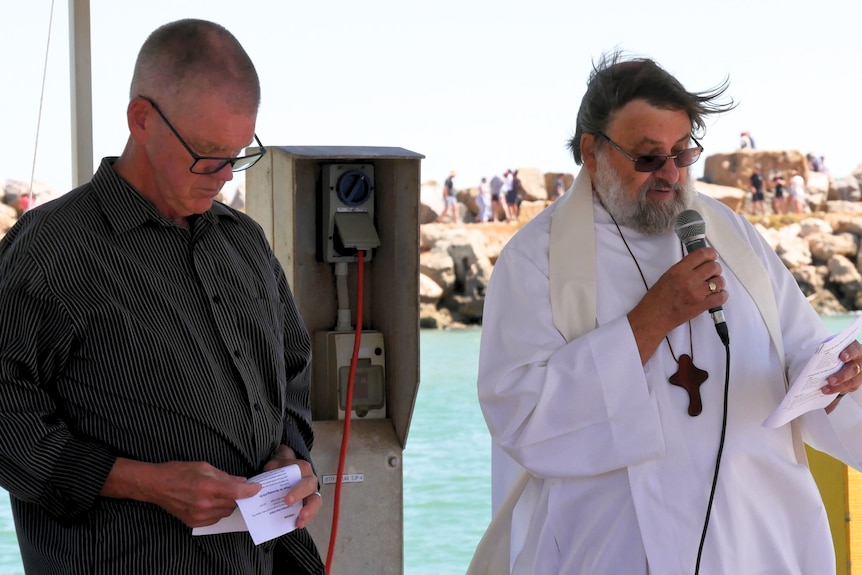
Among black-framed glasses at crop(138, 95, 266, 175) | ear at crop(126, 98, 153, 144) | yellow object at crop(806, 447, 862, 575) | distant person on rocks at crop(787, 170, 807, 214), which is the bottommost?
distant person on rocks at crop(787, 170, 807, 214)

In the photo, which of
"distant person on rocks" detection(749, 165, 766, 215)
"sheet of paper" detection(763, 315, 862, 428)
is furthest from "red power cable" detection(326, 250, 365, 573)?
"distant person on rocks" detection(749, 165, 766, 215)

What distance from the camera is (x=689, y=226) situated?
254 cm

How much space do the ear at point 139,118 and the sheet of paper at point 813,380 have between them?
55.2 inches

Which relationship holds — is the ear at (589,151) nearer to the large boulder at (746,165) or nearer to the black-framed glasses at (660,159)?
the black-framed glasses at (660,159)

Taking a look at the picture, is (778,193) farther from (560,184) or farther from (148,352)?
(148,352)

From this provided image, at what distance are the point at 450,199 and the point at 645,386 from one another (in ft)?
94.6

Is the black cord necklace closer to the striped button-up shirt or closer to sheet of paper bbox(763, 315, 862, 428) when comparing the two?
sheet of paper bbox(763, 315, 862, 428)

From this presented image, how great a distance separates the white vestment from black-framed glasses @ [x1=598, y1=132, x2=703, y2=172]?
0.26 meters

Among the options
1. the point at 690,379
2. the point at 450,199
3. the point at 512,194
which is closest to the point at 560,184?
the point at 512,194

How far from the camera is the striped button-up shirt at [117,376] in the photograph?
190 cm

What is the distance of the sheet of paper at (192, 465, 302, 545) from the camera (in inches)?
78.2

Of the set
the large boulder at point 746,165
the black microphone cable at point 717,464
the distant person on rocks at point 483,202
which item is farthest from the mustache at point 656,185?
the large boulder at point 746,165

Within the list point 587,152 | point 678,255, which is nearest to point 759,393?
point 678,255

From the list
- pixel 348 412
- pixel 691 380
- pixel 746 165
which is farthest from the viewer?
pixel 746 165
